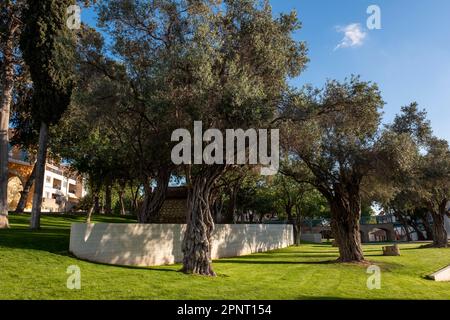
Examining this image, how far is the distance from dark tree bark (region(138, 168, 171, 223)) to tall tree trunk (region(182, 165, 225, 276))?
218 inches

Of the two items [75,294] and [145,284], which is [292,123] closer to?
[145,284]

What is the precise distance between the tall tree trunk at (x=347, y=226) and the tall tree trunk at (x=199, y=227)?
9739mm

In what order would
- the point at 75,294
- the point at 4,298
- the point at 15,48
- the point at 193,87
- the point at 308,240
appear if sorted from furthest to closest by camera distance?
the point at 308,240
the point at 15,48
the point at 193,87
the point at 75,294
the point at 4,298

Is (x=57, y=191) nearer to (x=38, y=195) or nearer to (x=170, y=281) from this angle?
(x=38, y=195)

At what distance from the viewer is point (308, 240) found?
5634 centimetres

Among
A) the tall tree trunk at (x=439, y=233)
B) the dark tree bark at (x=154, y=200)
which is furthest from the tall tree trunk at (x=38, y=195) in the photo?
the tall tree trunk at (x=439, y=233)

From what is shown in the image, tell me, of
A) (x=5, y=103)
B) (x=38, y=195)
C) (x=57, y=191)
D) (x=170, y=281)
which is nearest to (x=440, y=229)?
(x=170, y=281)

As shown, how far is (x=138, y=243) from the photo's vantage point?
1834 centimetres

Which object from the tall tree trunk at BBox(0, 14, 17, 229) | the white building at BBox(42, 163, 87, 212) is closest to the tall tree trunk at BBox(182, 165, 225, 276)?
the tall tree trunk at BBox(0, 14, 17, 229)

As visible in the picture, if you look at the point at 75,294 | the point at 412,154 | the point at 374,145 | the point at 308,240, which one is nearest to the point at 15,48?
the point at 75,294

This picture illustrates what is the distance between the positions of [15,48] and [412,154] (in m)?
25.5

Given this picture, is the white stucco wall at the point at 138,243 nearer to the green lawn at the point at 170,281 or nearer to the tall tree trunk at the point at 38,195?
the green lawn at the point at 170,281

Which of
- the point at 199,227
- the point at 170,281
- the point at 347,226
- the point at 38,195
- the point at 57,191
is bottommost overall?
the point at 170,281

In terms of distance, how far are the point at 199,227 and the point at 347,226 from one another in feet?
35.6
